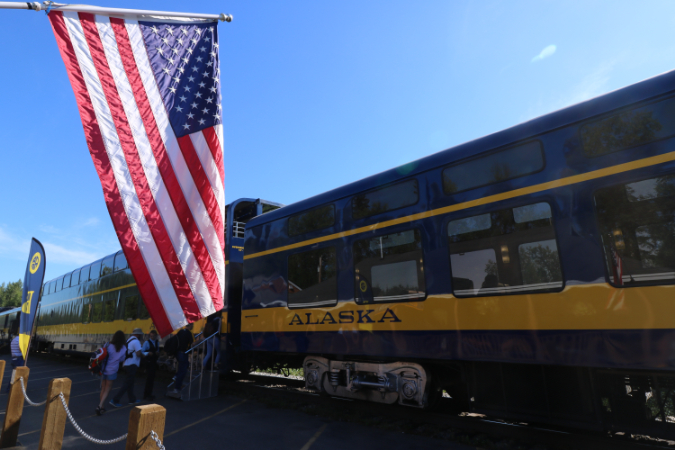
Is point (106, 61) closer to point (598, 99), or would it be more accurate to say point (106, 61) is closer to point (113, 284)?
point (598, 99)

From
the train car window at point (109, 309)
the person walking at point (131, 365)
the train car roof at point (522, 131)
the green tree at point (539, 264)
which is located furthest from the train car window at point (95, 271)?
the green tree at point (539, 264)

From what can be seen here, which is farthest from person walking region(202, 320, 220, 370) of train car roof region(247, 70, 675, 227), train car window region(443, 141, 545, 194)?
train car window region(443, 141, 545, 194)

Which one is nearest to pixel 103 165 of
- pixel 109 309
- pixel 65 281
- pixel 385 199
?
pixel 385 199

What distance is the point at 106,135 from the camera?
6008 mm

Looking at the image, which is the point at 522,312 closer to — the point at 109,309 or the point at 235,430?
the point at 235,430

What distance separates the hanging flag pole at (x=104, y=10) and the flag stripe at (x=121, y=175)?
0.51 feet

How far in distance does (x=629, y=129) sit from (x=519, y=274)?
1874 millimetres

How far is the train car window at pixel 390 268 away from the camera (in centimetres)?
540

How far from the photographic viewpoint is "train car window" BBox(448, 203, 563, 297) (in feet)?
14.3

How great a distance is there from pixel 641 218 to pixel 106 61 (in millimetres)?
7574

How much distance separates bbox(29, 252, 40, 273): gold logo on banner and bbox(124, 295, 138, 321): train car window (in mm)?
4868

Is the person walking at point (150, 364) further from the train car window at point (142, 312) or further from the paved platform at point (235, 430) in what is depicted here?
the train car window at point (142, 312)

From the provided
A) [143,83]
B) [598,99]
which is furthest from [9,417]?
[598,99]

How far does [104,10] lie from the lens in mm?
6227
